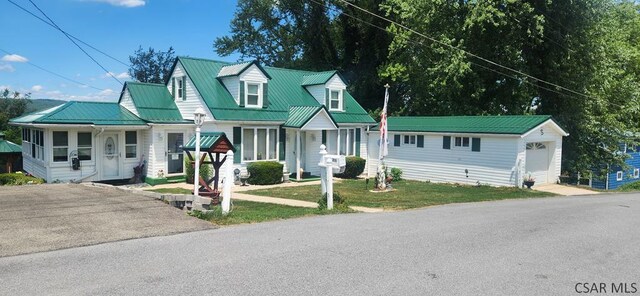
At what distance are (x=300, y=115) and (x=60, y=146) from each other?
33.2 feet

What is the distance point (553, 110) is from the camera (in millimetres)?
29094

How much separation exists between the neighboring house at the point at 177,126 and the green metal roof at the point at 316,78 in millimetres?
218

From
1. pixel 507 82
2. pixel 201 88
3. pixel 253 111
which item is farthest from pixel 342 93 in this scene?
pixel 507 82

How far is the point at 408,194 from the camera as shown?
18.1 m

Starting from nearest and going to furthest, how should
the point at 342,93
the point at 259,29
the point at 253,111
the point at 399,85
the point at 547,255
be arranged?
the point at 547,255, the point at 253,111, the point at 342,93, the point at 399,85, the point at 259,29

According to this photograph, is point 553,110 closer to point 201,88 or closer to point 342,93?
point 342,93

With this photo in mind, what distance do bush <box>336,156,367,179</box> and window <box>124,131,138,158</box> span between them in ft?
32.5

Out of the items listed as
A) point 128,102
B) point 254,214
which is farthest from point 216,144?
point 128,102

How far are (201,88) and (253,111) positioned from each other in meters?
2.51

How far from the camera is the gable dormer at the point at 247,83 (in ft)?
73.9

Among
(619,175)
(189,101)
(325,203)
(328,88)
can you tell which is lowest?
(619,175)

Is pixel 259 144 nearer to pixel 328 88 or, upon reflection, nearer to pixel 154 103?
pixel 154 103

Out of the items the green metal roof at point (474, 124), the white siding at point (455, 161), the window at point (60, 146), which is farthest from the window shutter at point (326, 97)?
the window at point (60, 146)

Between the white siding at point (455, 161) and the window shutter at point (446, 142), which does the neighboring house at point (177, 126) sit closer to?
the white siding at point (455, 161)
